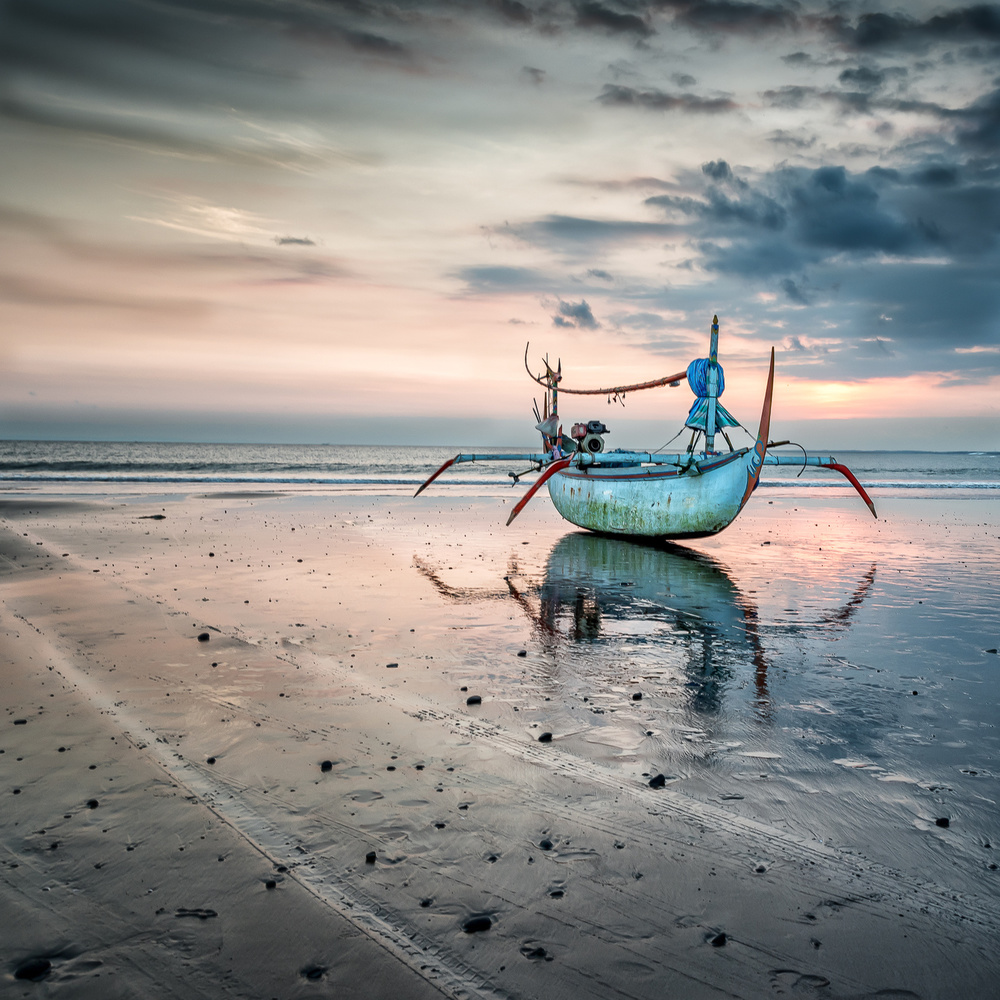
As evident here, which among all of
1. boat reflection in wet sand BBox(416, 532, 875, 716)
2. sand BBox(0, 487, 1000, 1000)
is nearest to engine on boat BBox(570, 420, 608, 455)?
boat reflection in wet sand BBox(416, 532, 875, 716)

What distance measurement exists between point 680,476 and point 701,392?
2282mm

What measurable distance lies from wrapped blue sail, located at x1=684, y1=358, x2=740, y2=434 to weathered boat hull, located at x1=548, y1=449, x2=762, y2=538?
1445 millimetres

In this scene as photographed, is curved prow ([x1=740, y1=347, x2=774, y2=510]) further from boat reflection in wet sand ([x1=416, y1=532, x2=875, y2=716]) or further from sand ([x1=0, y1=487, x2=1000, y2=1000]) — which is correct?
sand ([x1=0, y1=487, x2=1000, y2=1000])

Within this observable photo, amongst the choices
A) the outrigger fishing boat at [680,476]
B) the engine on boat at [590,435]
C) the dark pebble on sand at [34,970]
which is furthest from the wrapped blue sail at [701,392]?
the dark pebble on sand at [34,970]

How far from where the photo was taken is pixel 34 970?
3.06 m

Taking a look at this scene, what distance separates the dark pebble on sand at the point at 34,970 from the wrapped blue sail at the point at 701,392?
51.8ft

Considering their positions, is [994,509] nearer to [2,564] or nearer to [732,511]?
[732,511]

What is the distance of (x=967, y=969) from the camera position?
3111mm

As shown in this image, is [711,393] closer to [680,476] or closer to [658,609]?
[680,476]

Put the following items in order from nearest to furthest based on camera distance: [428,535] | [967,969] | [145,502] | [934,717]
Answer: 1. [967,969]
2. [934,717]
3. [428,535]
4. [145,502]

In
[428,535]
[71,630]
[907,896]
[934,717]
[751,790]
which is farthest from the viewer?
[428,535]

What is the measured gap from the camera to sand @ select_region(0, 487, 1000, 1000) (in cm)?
318

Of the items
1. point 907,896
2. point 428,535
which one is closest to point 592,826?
point 907,896

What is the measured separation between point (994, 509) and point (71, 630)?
32.0m
